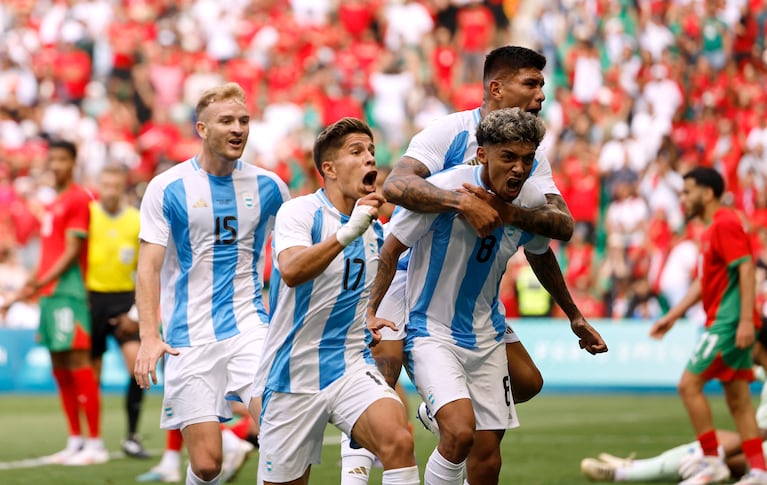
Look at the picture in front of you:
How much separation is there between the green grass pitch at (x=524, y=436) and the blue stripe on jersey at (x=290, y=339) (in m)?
3.52

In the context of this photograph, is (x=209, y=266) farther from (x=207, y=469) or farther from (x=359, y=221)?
(x=359, y=221)

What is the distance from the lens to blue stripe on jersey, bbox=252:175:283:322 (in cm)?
757

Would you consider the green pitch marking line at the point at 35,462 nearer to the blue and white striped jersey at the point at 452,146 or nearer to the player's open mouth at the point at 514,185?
the blue and white striped jersey at the point at 452,146

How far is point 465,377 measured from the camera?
270 inches

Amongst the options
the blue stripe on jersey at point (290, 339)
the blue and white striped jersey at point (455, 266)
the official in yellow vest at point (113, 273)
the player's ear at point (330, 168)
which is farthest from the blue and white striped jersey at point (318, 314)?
the official in yellow vest at point (113, 273)

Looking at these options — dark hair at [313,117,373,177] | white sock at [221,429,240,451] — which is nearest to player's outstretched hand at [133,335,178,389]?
dark hair at [313,117,373,177]

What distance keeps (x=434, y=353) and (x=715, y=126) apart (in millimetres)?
15132

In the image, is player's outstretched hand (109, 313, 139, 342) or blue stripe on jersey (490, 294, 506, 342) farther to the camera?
player's outstretched hand (109, 313, 139, 342)

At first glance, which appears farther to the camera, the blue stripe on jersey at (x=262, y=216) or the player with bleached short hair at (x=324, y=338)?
the blue stripe on jersey at (x=262, y=216)

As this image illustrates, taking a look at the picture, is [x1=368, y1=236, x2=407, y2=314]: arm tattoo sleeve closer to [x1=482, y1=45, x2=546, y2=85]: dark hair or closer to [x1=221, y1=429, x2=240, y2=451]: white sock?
[x1=482, y1=45, x2=546, y2=85]: dark hair

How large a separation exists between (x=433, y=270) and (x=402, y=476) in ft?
4.27

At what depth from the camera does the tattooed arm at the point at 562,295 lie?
7.19 m

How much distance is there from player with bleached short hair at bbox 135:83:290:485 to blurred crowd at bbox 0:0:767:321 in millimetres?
10768

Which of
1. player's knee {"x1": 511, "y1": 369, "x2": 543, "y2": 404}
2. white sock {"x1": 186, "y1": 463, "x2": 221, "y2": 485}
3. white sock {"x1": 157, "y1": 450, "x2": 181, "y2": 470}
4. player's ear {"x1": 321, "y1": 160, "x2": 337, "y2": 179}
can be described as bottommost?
white sock {"x1": 157, "y1": 450, "x2": 181, "y2": 470}
